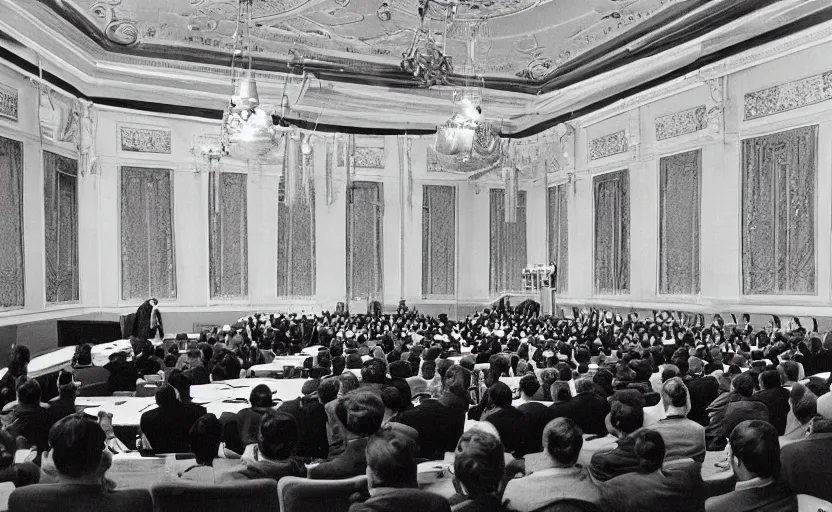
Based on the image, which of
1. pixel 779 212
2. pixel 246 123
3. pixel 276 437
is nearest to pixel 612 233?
pixel 779 212

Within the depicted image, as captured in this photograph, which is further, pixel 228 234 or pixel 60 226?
pixel 228 234

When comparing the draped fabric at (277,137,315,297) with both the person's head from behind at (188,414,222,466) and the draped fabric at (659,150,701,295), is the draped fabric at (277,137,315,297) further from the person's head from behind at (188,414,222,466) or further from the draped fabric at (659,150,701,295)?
the person's head from behind at (188,414,222,466)

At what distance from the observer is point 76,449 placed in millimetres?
2500

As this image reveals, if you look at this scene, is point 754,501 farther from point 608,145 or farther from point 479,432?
point 608,145

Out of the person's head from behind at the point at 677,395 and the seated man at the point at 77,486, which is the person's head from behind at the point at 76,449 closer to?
the seated man at the point at 77,486

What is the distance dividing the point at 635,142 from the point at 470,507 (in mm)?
13774

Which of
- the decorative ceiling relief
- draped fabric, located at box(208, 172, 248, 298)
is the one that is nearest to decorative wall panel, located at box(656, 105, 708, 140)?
the decorative ceiling relief

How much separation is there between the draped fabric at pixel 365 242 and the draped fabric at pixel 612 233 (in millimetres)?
5559

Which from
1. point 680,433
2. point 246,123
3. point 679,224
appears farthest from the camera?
point 679,224

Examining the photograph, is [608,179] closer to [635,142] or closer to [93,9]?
[635,142]

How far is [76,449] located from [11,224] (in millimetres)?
10706

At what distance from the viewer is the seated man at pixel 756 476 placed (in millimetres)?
2662

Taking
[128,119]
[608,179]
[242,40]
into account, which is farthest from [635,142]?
[128,119]

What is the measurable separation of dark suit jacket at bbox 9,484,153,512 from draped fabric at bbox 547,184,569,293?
15975 mm
